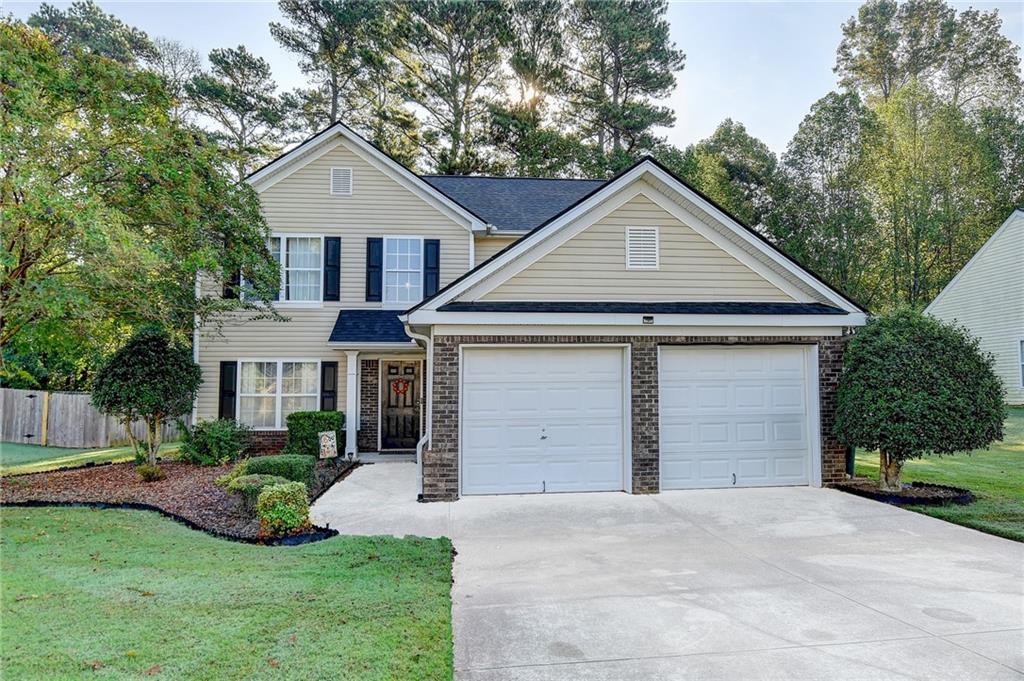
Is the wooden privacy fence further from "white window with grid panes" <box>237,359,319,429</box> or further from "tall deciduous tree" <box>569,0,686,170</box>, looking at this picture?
"tall deciduous tree" <box>569,0,686,170</box>

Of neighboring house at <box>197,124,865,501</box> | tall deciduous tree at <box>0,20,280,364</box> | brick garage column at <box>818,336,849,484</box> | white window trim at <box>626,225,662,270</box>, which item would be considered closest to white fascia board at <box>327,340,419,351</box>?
neighboring house at <box>197,124,865,501</box>

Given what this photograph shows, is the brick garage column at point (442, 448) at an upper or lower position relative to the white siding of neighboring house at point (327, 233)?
lower

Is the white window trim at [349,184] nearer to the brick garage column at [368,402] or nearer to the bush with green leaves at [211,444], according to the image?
the brick garage column at [368,402]

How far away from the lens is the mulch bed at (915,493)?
26.6 feet

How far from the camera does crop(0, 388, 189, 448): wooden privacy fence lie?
16.3 meters

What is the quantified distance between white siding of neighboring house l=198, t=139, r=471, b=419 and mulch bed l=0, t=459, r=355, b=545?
2.61 meters

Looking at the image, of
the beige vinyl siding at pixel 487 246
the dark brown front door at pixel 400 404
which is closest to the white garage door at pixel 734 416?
the beige vinyl siding at pixel 487 246

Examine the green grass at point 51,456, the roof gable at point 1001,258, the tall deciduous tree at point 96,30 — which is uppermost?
the tall deciduous tree at point 96,30

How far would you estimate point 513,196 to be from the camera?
16.5 meters

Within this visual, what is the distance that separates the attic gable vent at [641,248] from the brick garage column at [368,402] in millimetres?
7004

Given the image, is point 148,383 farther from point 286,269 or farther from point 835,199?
point 835,199

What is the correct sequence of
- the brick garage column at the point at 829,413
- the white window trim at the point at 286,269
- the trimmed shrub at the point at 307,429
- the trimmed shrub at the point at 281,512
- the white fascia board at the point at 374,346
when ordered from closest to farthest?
the trimmed shrub at the point at 281,512, the brick garage column at the point at 829,413, the trimmed shrub at the point at 307,429, the white fascia board at the point at 374,346, the white window trim at the point at 286,269

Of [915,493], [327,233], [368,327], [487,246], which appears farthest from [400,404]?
[915,493]

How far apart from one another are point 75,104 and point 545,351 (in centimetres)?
778
